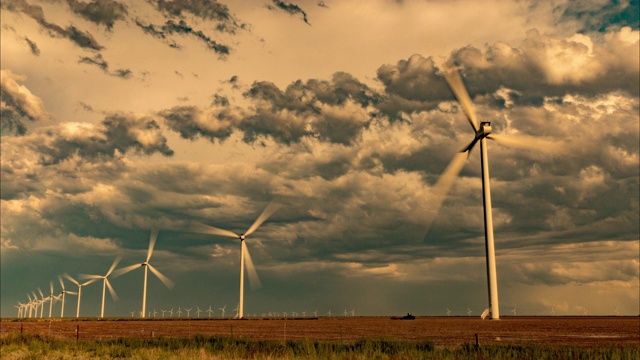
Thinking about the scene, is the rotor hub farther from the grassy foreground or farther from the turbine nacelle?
the grassy foreground

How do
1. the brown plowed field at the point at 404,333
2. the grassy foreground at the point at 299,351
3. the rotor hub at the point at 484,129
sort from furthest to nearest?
the rotor hub at the point at 484,129 → the brown plowed field at the point at 404,333 → the grassy foreground at the point at 299,351

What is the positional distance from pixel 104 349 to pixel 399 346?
25.3 metres

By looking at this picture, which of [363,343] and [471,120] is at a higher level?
[471,120]

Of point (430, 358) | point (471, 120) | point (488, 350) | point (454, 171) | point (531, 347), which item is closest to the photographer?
point (430, 358)

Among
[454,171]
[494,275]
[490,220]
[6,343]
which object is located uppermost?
[454,171]

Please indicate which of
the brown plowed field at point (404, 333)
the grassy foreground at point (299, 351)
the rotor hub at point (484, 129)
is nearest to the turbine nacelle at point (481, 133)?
Result: the rotor hub at point (484, 129)

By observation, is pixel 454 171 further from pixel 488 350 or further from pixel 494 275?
pixel 488 350

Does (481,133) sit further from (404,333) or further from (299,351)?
(299,351)

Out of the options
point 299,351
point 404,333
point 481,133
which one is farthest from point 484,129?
point 299,351

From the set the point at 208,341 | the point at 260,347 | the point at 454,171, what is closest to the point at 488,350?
the point at 260,347

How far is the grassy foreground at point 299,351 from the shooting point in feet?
135

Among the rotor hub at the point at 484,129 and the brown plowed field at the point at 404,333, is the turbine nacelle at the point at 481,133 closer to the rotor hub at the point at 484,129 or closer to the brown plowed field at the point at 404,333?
the rotor hub at the point at 484,129

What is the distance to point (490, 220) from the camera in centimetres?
8231

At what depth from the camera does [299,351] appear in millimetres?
47469
